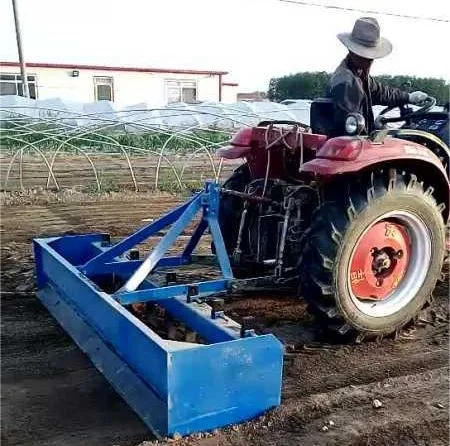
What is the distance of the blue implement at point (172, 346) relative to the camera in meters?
2.53

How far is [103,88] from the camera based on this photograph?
26.4m

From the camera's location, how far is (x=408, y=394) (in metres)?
3.02

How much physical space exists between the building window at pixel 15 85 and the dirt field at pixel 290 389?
22.6m

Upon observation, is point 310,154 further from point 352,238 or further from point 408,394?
point 408,394

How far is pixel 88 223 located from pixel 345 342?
13.9 ft

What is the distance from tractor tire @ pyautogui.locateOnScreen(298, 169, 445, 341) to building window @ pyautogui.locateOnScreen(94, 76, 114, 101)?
2398 centimetres

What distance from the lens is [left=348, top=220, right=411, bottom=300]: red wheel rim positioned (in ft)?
11.3

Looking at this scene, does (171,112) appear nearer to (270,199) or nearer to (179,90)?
(179,90)

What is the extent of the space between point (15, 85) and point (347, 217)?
24803mm

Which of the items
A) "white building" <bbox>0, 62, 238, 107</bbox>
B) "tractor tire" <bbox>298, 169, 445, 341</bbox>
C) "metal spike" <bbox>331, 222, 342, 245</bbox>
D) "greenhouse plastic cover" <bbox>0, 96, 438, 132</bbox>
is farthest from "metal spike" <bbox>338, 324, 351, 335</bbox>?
"white building" <bbox>0, 62, 238, 107</bbox>

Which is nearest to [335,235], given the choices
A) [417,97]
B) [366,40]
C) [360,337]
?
[360,337]

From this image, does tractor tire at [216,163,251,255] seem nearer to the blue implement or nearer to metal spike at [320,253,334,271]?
the blue implement

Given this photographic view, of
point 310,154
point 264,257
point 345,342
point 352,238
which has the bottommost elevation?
point 345,342

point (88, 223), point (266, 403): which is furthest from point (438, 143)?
point (88, 223)
